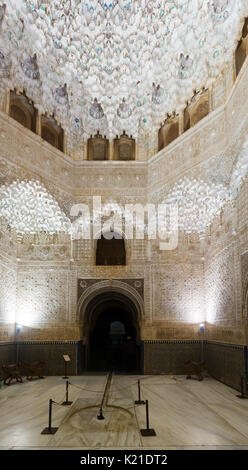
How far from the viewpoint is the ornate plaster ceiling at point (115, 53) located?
26.2 ft

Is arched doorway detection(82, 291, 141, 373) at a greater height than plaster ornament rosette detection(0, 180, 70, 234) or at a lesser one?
lesser

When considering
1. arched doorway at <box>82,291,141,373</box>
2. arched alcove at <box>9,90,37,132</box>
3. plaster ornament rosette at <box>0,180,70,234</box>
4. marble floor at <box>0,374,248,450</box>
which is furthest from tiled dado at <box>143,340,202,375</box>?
arched alcove at <box>9,90,37,132</box>

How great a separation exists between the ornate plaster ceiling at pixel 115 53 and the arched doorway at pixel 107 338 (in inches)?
213

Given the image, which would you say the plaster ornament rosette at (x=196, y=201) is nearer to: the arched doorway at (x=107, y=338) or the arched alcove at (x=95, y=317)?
the arched alcove at (x=95, y=317)

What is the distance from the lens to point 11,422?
5.40 m

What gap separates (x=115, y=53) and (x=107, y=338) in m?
12.2

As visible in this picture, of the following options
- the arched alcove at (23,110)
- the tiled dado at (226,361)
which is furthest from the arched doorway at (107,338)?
the arched alcove at (23,110)

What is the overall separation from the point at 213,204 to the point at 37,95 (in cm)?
539

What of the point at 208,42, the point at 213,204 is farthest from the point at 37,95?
the point at 213,204

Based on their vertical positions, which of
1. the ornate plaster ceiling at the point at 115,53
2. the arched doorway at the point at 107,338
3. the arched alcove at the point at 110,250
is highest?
the ornate plaster ceiling at the point at 115,53

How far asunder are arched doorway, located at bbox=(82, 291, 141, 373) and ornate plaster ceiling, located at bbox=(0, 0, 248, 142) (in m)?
5.41

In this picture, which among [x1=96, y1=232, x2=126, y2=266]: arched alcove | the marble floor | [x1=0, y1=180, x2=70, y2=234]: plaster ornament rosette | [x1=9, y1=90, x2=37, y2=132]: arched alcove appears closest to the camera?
the marble floor

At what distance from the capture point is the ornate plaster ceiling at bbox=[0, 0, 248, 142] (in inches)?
315

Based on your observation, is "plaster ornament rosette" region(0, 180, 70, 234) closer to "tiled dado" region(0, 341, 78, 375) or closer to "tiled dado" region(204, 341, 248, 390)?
"tiled dado" region(0, 341, 78, 375)
